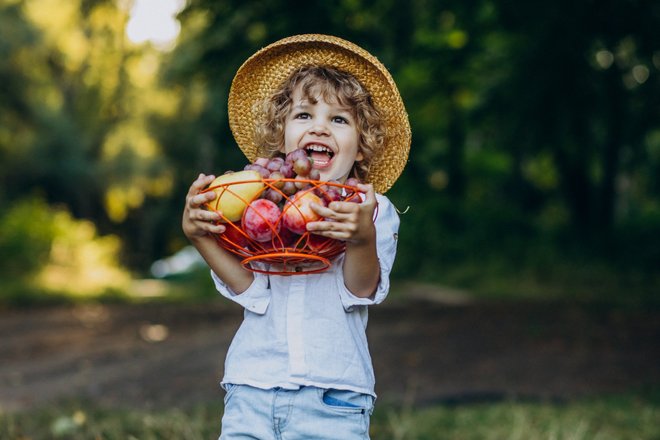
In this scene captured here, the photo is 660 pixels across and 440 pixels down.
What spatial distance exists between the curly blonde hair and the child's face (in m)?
0.03

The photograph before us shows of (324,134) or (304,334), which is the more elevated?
(324,134)

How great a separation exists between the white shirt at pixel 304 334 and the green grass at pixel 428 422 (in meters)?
1.84

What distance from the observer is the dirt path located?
→ 21.3 feet

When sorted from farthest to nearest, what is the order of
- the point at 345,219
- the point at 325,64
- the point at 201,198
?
the point at 325,64
the point at 201,198
the point at 345,219

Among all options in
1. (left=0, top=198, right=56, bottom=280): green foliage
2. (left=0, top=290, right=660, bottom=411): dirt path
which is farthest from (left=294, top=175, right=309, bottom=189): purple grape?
(left=0, top=198, right=56, bottom=280): green foliage

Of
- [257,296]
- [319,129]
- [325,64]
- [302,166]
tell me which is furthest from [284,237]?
[325,64]

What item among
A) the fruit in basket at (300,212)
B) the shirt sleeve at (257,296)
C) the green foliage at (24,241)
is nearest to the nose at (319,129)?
the fruit in basket at (300,212)

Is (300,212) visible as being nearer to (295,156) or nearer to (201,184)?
(295,156)

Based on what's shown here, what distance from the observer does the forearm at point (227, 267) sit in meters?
2.35

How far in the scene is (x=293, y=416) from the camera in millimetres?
2240

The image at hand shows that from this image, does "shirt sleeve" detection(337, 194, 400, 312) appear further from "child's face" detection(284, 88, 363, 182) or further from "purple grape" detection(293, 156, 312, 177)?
"purple grape" detection(293, 156, 312, 177)

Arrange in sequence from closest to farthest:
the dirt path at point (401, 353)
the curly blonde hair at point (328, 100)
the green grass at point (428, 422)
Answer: the curly blonde hair at point (328, 100)
the green grass at point (428, 422)
the dirt path at point (401, 353)

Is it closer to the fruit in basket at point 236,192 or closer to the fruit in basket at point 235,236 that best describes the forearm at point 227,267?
the fruit in basket at point 235,236

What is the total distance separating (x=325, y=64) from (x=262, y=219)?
75 cm
